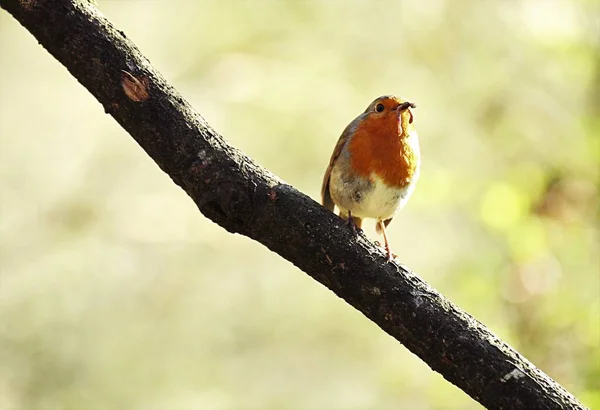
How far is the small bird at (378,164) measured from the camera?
3.37 m

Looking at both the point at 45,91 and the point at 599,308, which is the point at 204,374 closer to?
the point at 45,91

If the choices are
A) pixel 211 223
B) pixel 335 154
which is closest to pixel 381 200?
pixel 335 154

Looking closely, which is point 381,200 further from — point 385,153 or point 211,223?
point 211,223

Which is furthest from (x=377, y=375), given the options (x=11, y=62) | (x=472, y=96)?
(x=11, y=62)

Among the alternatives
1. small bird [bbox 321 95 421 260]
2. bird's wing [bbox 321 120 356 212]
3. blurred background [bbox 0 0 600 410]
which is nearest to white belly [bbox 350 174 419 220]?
small bird [bbox 321 95 421 260]

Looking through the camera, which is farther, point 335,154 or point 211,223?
point 211,223

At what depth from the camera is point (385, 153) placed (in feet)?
11.1

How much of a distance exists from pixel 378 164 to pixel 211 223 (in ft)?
13.2

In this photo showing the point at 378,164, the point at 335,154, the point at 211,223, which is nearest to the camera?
the point at 378,164

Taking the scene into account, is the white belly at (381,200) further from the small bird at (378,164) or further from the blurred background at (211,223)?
the blurred background at (211,223)

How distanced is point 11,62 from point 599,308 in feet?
18.4

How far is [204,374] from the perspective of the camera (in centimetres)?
712

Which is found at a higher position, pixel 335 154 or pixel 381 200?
pixel 335 154

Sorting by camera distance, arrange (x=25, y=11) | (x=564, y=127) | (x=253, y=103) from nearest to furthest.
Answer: (x=25, y=11) → (x=564, y=127) → (x=253, y=103)
